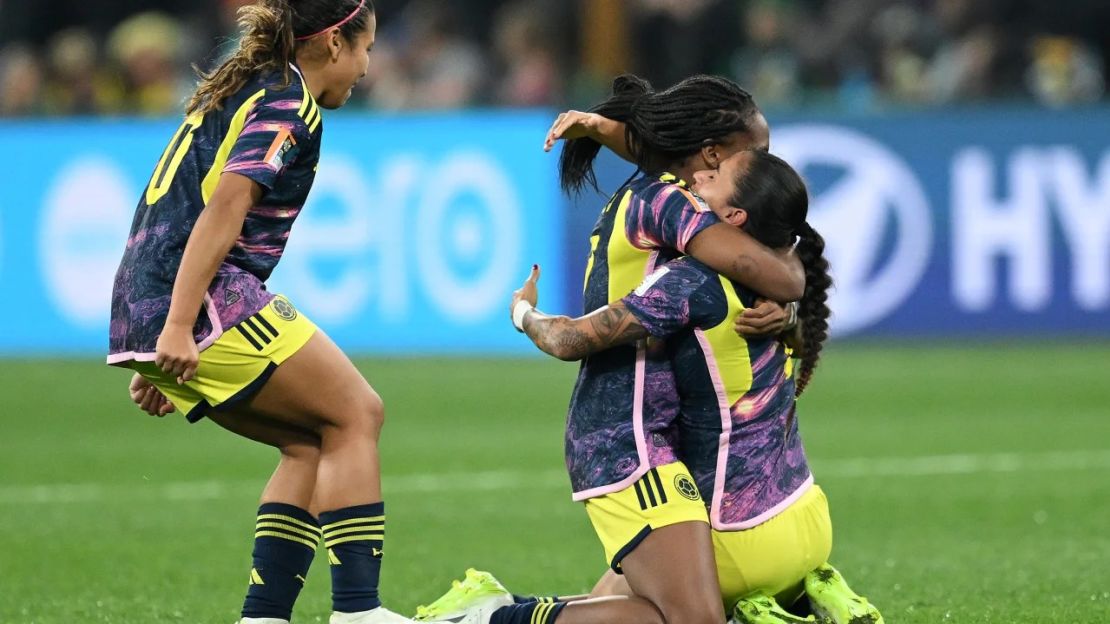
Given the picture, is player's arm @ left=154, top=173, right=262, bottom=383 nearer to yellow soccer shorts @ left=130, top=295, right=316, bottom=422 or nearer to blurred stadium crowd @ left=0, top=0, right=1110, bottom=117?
yellow soccer shorts @ left=130, top=295, right=316, bottom=422

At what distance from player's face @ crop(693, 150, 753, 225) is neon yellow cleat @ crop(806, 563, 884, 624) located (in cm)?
99

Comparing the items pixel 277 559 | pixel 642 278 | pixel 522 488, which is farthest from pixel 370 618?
pixel 522 488

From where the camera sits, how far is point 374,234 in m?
13.4

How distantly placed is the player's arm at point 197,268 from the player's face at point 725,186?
1192 mm

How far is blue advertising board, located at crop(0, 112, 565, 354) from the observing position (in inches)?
527

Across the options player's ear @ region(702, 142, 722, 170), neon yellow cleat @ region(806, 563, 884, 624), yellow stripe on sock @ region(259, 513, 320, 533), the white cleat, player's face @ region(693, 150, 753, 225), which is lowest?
neon yellow cleat @ region(806, 563, 884, 624)

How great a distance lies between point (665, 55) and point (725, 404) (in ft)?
37.2

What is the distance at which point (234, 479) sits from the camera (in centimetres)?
885

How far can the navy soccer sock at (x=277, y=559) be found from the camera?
15.7 feet

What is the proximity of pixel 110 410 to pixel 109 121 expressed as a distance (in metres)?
3.24

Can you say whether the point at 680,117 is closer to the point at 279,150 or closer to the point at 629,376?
the point at 629,376

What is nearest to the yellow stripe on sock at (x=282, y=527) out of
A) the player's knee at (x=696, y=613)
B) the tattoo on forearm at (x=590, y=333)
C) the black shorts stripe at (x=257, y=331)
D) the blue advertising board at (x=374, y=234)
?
the black shorts stripe at (x=257, y=331)

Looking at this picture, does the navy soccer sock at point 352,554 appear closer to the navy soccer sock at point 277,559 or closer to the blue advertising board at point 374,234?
the navy soccer sock at point 277,559

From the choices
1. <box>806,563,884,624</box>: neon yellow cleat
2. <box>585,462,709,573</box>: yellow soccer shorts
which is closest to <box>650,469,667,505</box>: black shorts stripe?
<box>585,462,709,573</box>: yellow soccer shorts
